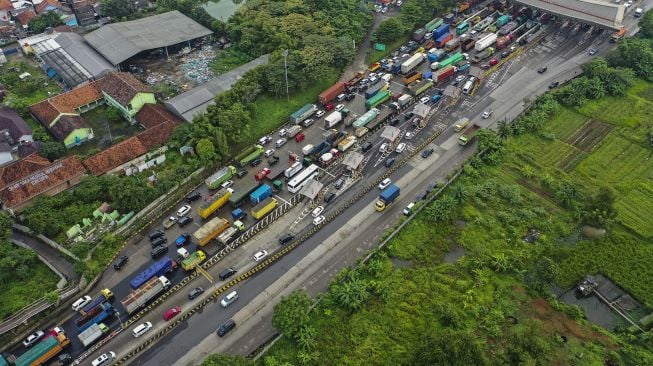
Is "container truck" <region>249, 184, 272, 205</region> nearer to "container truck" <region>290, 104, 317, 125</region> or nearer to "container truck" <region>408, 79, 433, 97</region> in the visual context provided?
"container truck" <region>290, 104, 317, 125</region>

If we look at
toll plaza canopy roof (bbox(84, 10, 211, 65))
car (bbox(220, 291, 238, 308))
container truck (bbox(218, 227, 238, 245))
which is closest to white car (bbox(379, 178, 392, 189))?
container truck (bbox(218, 227, 238, 245))

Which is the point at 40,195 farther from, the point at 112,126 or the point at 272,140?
the point at 272,140

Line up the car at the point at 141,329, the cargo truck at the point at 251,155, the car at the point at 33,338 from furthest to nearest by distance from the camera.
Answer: the cargo truck at the point at 251,155 → the car at the point at 141,329 → the car at the point at 33,338

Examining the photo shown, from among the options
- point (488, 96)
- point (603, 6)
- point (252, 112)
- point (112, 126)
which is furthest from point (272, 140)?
point (603, 6)

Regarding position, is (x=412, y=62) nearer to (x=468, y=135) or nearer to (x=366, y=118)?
(x=366, y=118)

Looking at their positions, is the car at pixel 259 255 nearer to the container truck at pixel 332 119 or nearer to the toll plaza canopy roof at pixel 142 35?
the container truck at pixel 332 119

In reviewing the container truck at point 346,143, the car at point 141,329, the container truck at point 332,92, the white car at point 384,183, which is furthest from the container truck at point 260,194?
the container truck at point 332,92

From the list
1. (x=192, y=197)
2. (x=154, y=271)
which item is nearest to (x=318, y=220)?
(x=192, y=197)
